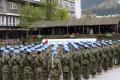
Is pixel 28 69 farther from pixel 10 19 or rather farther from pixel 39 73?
pixel 10 19

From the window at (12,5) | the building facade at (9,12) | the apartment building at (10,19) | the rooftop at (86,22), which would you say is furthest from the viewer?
the window at (12,5)

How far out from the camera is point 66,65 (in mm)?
15383

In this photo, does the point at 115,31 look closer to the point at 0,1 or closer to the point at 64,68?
the point at 0,1

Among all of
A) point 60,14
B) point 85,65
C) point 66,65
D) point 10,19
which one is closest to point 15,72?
point 66,65

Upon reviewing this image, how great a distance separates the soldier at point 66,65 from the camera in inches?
600

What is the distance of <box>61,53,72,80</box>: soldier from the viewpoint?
1525cm

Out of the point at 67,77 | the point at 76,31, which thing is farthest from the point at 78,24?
the point at 67,77

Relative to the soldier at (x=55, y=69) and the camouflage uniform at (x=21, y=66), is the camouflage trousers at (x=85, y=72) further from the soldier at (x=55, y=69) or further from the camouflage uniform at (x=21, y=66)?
the camouflage uniform at (x=21, y=66)

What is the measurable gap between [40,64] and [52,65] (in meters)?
0.49

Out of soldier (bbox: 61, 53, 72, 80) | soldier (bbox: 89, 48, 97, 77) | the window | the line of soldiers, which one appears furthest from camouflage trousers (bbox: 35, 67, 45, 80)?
the window

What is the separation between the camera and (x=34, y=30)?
49.8 metres

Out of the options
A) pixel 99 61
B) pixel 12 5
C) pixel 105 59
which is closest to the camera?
pixel 99 61

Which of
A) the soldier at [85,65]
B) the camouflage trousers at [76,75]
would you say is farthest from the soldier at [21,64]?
the soldier at [85,65]

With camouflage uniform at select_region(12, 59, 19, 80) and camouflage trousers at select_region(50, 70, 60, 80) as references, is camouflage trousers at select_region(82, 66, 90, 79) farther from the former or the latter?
camouflage uniform at select_region(12, 59, 19, 80)
